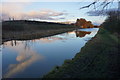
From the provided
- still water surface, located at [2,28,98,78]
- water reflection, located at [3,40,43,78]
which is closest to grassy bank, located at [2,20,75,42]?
still water surface, located at [2,28,98,78]

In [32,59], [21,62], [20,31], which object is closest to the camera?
[21,62]

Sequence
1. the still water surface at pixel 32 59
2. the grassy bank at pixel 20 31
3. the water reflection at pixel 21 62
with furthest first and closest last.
→ the grassy bank at pixel 20 31 → the water reflection at pixel 21 62 → the still water surface at pixel 32 59

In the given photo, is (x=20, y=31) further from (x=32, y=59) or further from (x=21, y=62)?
(x=21, y=62)

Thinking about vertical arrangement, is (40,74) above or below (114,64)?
below

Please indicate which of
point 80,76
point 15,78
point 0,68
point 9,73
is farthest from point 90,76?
point 0,68

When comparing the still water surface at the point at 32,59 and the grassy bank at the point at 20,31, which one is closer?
the still water surface at the point at 32,59

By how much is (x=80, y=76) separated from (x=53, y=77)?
1302 mm

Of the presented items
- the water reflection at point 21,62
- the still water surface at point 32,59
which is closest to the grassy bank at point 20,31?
the still water surface at point 32,59

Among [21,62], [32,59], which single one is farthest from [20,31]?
[21,62]

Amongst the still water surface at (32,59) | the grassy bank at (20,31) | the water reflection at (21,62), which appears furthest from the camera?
the grassy bank at (20,31)

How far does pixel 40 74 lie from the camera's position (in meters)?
10.9

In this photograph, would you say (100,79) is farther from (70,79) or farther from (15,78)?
(15,78)

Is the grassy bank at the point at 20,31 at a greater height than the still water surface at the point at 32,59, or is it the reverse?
the grassy bank at the point at 20,31

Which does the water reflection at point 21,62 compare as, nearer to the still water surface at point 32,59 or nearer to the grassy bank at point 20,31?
the still water surface at point 32,59
